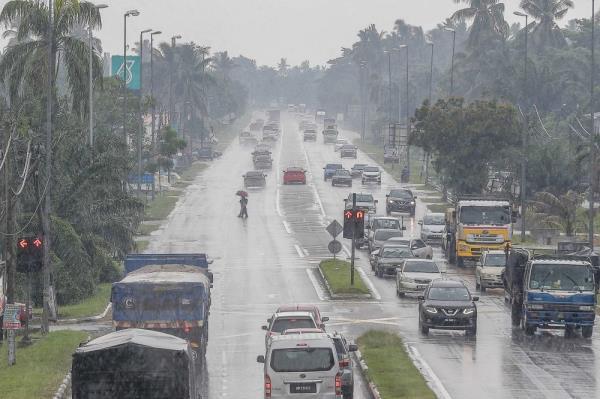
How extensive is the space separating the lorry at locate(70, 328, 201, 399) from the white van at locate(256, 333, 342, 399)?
3.82 meters

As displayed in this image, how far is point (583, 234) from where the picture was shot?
78.9 meters

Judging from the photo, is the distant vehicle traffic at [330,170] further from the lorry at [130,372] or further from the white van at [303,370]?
the lorry at [130,372]

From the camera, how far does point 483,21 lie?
177 meters

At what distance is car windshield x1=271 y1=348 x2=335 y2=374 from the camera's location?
27.7 meters

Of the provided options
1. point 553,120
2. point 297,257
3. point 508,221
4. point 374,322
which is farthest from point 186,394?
point 553,120

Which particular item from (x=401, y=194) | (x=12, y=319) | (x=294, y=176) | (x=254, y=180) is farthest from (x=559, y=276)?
(x=294, y=176)

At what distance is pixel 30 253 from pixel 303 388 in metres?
15.7

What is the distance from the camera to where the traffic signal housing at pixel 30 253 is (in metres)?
40.8

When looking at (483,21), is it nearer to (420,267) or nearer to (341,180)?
(341,180)

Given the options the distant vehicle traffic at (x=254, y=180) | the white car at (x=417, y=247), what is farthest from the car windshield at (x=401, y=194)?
the white car at (x=417, y=247)

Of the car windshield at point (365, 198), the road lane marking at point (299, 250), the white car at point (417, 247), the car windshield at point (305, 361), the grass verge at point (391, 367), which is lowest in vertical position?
the road lane marking at point (299, 250)

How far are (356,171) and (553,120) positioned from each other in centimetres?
2852

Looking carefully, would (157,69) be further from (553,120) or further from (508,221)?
(508,221)

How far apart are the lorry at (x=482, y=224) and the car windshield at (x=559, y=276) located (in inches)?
806
